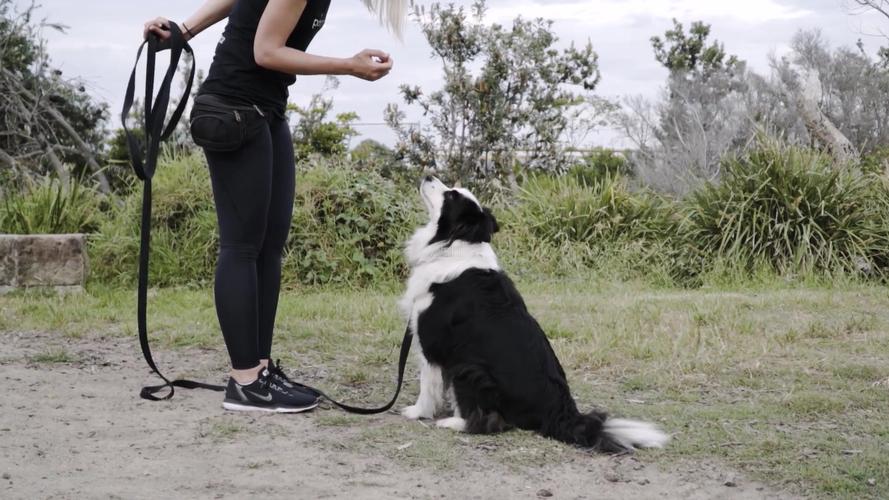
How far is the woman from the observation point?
352 cm

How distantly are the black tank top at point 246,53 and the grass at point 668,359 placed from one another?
4.38 ft

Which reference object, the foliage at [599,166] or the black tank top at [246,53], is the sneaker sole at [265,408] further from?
the foliage at [599,166]

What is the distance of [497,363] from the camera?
3.70 m

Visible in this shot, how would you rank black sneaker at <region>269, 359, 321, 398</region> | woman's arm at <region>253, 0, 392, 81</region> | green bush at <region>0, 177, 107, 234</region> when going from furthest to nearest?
1. green bush at <region>0, 177, 107, 234</region>
2. black sneaker at <region>269, 359, 321, 398</region>
3. woman's arm at <region>253, 0, 392, 81</region>

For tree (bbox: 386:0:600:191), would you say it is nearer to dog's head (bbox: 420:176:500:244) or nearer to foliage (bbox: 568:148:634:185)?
foliage (bbox: 568:148:634:185)

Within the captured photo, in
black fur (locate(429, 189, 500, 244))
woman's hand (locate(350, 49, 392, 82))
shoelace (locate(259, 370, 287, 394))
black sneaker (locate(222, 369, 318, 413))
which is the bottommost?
black sneaker (locate(222, 369, 318, 413))

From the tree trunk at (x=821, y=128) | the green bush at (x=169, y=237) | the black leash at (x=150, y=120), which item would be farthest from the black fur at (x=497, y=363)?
the tree trunk at (x=821, y=128)

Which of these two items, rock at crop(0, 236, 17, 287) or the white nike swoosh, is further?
rock at crop(0, 236, 17, 287)

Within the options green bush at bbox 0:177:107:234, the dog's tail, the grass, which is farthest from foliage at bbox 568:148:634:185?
the dog's tail

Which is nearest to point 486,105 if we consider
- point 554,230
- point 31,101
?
point 554,230

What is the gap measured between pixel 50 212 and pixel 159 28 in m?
5.29

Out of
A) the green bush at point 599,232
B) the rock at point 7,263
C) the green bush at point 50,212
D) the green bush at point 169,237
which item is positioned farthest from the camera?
the green bush at point 599,232

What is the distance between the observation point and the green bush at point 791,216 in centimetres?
849

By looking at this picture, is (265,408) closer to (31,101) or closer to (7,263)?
(7,263)
